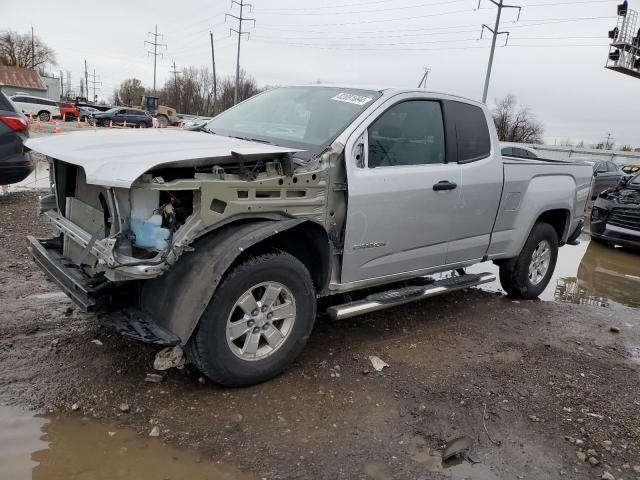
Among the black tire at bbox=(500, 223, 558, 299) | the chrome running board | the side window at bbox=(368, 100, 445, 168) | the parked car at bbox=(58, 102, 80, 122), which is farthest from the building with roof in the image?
the chrome running board

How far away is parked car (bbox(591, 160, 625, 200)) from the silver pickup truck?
14.1 m

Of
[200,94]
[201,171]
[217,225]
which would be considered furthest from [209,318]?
[200,94]

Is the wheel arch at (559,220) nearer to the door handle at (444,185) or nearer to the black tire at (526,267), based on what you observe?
the black tire at (526,267)

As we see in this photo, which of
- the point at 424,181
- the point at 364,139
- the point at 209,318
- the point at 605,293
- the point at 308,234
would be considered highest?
the point at 364,139

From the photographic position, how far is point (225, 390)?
3.35 meters

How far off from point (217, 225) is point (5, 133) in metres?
5.88

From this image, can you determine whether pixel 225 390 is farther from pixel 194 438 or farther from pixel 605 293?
pixel 605 293

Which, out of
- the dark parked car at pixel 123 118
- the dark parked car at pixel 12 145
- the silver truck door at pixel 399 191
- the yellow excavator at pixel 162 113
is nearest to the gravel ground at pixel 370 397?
the silver truck door at pixel 399 191

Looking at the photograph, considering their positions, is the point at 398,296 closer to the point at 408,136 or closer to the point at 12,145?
the point at 408,136

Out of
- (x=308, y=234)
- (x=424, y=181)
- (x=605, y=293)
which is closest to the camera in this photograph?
(x=308, y=234)

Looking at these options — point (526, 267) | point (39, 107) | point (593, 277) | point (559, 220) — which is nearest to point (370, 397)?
point (526, 267)

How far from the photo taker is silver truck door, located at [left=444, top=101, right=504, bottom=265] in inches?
183

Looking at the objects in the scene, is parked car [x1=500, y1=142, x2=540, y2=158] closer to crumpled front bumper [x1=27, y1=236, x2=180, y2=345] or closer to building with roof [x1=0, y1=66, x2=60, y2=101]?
crumpled front bumper [x1=27, y1=236, x2=180, y2=345]

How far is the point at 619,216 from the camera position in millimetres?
9992
